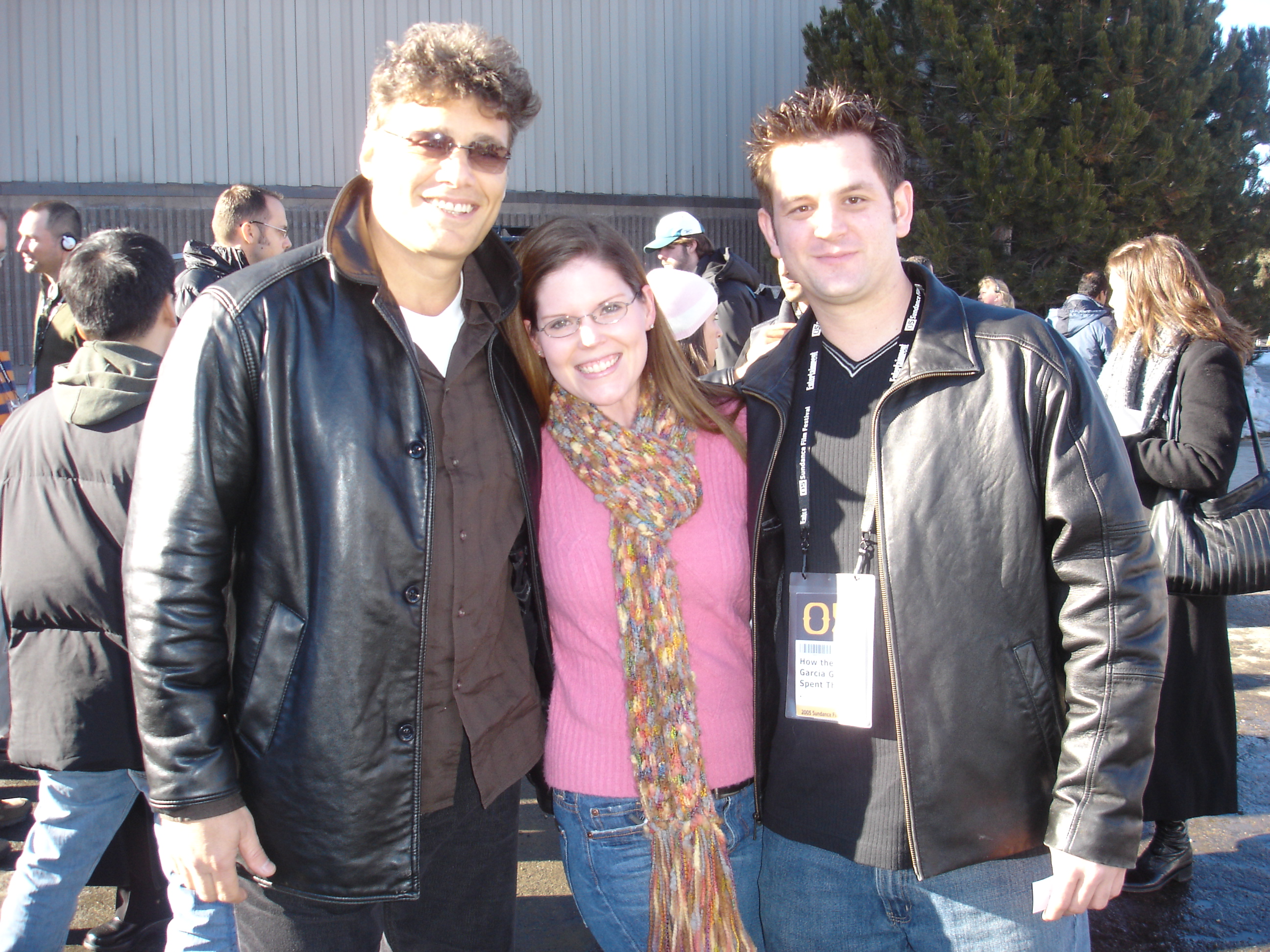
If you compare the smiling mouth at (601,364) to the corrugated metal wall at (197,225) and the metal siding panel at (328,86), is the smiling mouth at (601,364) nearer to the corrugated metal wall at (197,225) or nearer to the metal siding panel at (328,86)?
the corrugated metal wall at (197,225)

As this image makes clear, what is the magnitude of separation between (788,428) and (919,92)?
11.7 metres

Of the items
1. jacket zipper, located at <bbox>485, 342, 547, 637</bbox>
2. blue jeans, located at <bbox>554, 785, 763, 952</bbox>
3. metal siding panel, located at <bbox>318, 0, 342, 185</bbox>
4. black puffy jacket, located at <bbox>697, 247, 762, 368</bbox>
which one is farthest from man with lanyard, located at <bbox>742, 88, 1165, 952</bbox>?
metal siding panel, located at <bbox>318, 0, 342, 185</bbox>

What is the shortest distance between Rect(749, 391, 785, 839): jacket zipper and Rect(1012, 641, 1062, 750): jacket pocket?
54 cm

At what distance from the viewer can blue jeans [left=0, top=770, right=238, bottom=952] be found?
2471 mm

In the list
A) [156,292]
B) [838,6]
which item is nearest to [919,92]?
[838,6]

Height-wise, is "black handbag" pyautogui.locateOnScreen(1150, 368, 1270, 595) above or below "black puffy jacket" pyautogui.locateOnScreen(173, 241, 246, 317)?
below

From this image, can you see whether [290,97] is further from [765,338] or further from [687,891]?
[687,891]

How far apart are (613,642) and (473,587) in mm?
365

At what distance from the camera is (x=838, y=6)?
48.9 feet

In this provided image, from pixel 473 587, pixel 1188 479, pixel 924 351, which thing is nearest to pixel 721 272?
pixel 1188 479

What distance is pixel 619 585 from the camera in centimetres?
204

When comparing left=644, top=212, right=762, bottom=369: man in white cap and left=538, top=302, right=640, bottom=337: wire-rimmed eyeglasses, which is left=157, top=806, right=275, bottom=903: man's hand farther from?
left=644, top=212, right=762, bottom=369: man in white cap

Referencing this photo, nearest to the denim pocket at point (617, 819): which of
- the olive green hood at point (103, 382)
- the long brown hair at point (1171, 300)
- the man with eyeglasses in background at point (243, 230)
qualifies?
the olive green hood at point (103, 382)

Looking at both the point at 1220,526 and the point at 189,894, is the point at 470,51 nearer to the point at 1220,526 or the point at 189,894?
the point at 189,894
